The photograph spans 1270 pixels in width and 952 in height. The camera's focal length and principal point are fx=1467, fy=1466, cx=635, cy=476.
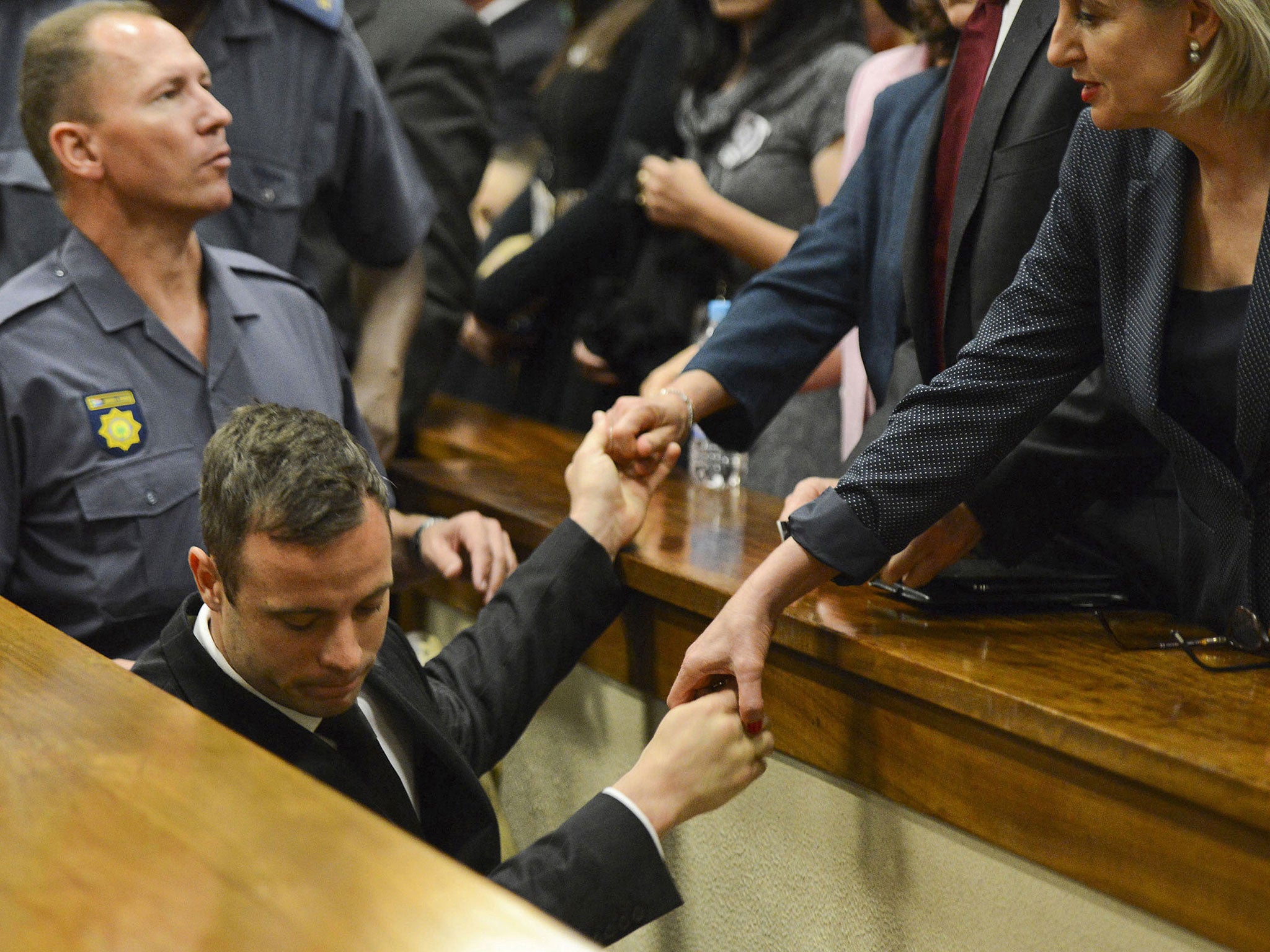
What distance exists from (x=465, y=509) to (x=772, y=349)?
1.67ft

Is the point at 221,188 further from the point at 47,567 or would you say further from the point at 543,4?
the point at 543,4

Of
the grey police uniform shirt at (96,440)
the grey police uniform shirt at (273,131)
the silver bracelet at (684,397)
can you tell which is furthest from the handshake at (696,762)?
the grey police uniform shirt at (273,131)

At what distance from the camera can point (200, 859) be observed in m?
0.84

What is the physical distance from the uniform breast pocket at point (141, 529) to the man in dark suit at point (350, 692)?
0.36 metres

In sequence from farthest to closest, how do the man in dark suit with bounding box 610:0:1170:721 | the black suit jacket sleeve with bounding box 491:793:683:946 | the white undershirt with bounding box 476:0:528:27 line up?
the white undershirt with bounding box 476:0:528:27, the man in dark suit with bounding box 610:0:1170:721, the black suit jacket sleeve with bounding box 491:793:683:946

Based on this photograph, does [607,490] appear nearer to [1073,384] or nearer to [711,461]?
[1073,384]

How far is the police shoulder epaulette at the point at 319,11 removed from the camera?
93.4 inches

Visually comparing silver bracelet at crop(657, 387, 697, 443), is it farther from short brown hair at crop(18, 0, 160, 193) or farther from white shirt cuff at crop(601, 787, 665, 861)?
short brown hair at crop(18, 0, 160, 193)

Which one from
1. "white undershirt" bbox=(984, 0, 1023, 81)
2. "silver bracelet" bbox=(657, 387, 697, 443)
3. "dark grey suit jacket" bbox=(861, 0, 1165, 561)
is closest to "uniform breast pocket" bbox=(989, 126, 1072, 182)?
"dark grey suit jacket" bbox=(861, 0, 1165, 561)

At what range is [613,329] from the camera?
2.59 metres

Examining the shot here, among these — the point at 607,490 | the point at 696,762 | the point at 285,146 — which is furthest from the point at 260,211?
the point at 696,762

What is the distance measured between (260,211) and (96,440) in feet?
2.40

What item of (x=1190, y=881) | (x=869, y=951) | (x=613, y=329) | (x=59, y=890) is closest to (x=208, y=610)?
(x=59, y=890)

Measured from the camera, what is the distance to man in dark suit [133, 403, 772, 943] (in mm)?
1236
